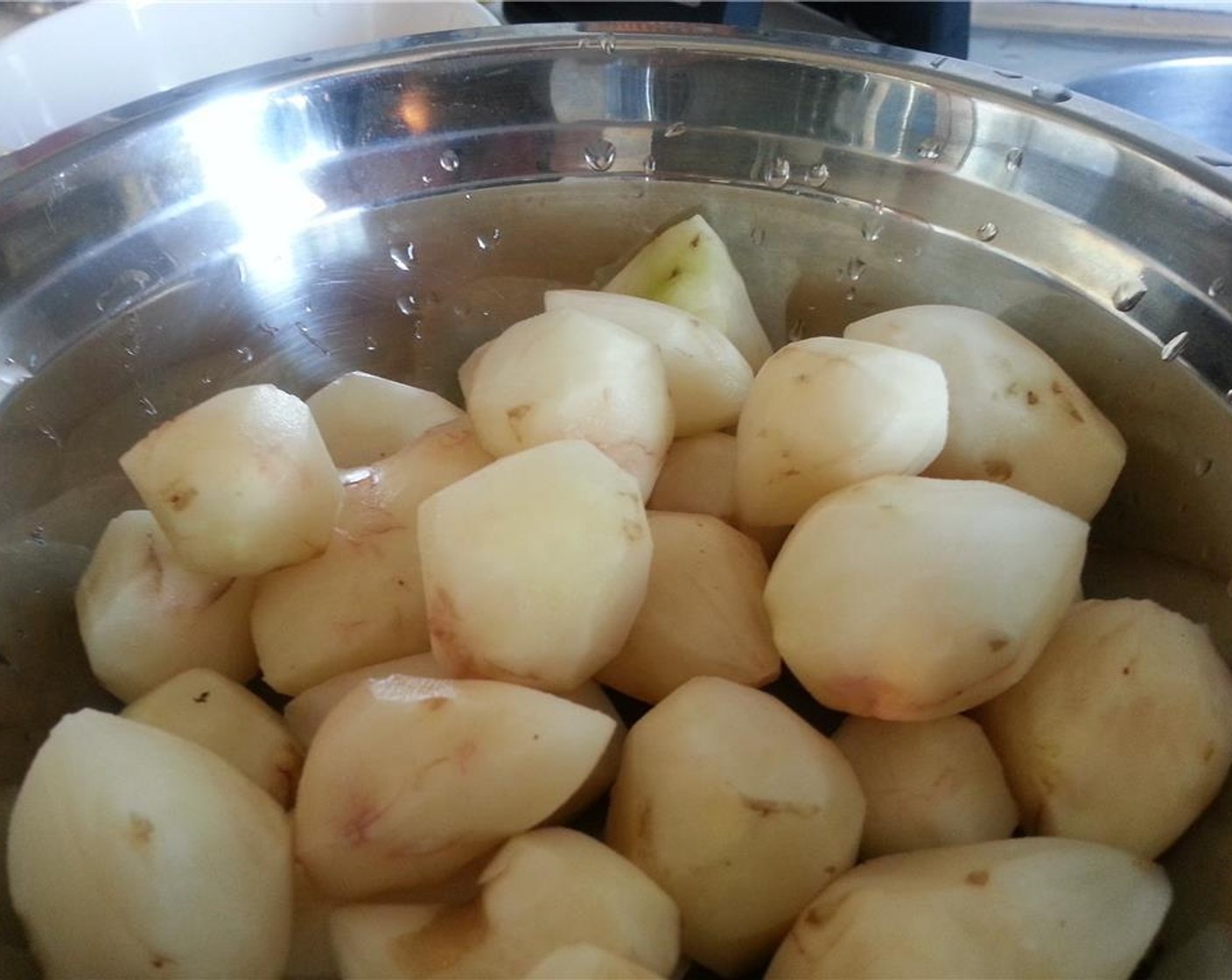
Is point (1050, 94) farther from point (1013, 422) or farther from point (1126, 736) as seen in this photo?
point (1126, 736)

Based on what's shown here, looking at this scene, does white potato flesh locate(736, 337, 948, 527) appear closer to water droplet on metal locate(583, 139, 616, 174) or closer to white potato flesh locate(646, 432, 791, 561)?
white potato flesh locate(646, 432, 791, 561)

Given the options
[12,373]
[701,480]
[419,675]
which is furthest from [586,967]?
[12,373]

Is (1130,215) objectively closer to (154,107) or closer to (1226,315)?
(1226,315)

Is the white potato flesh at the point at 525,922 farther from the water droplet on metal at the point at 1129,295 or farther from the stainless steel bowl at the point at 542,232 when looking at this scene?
the water droplet on metal at the point at 1129,295

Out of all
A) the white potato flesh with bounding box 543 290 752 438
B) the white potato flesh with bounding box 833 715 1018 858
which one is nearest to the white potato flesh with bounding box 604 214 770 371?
the white potato flesh with bounding box 543 290 752 438

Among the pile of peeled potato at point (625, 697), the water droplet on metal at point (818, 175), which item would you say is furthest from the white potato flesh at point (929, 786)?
the water droplet on metal at point (818, 175)

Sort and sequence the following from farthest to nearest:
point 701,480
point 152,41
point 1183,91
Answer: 1. point 1183,91
2. point 152,41
3. point 701,480
